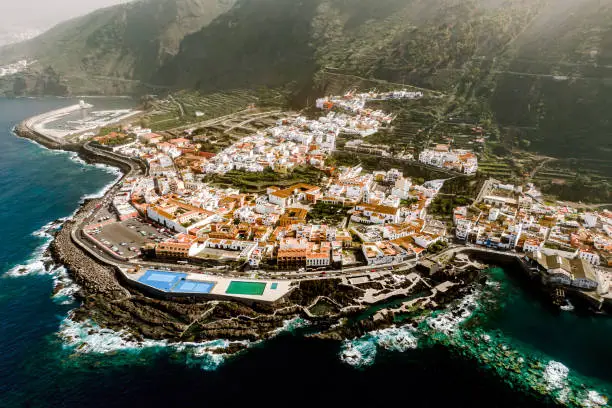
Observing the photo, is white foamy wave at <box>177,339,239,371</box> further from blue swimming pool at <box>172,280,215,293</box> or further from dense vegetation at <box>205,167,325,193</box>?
dense vegetation at <box>205,167,325,193</box>

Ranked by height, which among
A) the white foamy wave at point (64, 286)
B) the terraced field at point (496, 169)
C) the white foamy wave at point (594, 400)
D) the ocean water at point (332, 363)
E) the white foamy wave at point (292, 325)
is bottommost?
the white foamy wave at point (594, 400)

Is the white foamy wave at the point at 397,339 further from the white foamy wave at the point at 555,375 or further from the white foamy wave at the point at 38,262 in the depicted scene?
the white foamy wave at the point at 38,262

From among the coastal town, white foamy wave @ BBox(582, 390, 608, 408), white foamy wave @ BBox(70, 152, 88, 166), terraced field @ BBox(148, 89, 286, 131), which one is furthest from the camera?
terraced field @ BBox(148, 89, 286, 131)

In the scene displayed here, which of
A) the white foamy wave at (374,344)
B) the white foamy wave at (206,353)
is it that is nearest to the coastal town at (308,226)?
the white foamy wave at (206,353)

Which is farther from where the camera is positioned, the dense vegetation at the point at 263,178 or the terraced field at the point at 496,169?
the terraced field at the point at 496,169

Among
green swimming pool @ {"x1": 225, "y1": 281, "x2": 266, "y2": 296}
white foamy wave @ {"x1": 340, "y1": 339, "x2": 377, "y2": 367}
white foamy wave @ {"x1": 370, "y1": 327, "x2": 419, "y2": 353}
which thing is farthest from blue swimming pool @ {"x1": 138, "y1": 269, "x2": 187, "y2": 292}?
white foamy wave @ {"x1": 370, "y1": 327, "x2": 419, "y2": 353}

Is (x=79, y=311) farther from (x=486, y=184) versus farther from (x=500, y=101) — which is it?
(x=500, y=101)

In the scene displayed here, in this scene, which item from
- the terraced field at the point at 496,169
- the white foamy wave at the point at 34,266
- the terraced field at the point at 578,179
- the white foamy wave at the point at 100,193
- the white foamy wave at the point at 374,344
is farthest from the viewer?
the terraced field at the point at 496,169

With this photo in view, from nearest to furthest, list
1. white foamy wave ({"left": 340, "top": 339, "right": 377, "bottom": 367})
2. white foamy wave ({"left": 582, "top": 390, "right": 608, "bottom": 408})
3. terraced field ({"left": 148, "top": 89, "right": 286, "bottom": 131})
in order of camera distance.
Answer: white foamy wave ({"left": 582, "top": 390, "right": 608, "bottom": 408}) → white foamy wave ({"left": 340, "top": 339, "right": 377, "bottom": 367}) → terraced field ({"left": 148, "top": 89, "right": 286, "bottom": 131})
